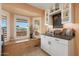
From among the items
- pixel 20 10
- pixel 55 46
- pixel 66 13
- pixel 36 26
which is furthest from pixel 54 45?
pixel 20 10

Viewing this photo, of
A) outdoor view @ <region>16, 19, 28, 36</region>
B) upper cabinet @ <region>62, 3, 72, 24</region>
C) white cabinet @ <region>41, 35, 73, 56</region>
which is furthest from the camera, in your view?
upper cabinet @ <region>62, 3, 72, 24</region>

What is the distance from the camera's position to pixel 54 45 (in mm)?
2348

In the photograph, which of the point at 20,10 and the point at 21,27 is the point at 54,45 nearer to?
the point at 21,27

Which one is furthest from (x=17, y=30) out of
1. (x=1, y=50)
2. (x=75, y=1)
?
(x=75, y=1)

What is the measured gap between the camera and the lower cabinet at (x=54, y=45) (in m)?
2.12

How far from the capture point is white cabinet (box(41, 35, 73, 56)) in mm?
2092

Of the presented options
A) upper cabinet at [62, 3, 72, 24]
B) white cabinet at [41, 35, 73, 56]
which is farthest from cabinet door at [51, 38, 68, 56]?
upper cabinet at [62, 3, 72, 24]

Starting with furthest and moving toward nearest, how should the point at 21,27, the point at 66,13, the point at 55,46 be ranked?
1. the point at 66,13
2. the point at 55,46
3. the point at 21,27

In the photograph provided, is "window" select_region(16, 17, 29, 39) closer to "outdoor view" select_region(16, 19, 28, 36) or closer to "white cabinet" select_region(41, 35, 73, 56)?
"outdoor view" select_region(16, 19, 28, 36)

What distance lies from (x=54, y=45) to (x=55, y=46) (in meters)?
0.03

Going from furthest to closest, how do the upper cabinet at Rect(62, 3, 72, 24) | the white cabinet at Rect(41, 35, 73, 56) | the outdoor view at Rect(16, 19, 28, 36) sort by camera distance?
the upper cabinet at Rect(62, 3, 72, 24), the outdoor view at Rect(16, 19, 28, 36), the white cabinet at Rect(41, 35, 73, 56)

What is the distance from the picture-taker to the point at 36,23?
2.41m

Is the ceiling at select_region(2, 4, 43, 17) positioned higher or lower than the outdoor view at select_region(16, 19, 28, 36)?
higher

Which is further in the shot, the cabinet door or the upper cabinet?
the upper cabinet
